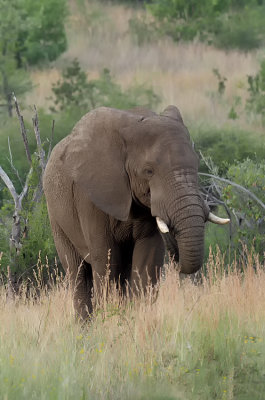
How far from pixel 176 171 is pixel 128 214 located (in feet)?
2.20

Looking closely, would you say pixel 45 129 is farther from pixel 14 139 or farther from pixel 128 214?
pixel 128 214

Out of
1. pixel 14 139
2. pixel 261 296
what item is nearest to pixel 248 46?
pixel 14 139

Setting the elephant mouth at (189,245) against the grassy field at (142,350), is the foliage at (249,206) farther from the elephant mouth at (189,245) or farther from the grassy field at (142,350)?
the elephant mouth at (189,245)

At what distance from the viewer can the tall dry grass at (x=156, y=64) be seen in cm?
2945

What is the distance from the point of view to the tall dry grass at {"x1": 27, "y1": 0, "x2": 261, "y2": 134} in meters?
29.5

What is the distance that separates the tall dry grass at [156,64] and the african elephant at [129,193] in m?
16.1

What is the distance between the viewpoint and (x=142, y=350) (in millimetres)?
7180

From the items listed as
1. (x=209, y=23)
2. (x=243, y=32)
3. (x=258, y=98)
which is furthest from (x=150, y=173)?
(x=243, y=32)

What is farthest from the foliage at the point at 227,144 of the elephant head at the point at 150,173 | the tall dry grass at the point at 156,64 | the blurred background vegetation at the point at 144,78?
the elephant head at the point at 150,173

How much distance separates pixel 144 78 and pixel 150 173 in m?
26.8

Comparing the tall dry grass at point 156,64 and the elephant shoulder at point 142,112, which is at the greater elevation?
the elephant shoulder at point 142,112

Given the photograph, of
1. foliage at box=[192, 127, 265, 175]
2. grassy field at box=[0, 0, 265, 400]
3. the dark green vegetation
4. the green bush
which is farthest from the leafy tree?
grassy field at box=[0, 0, 265, 400]

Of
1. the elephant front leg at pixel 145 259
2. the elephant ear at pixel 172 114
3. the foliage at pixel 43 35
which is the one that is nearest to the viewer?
the elephant ear at pixel 172 114

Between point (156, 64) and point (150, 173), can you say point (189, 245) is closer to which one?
point (150, 173)
